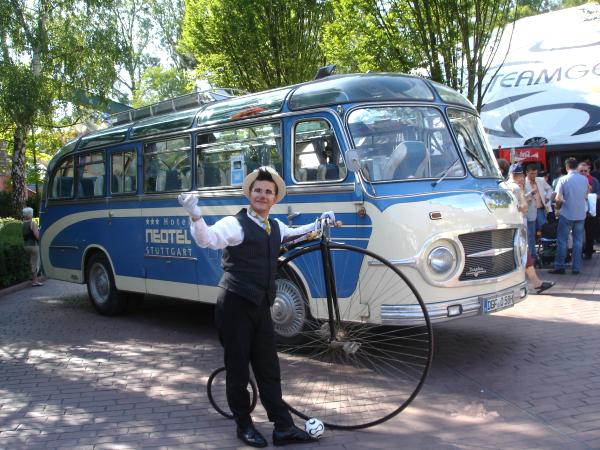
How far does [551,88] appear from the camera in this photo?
2062 centimetres

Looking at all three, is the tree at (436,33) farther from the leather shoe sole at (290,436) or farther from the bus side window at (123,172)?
the leather shoe sole at (290,436)

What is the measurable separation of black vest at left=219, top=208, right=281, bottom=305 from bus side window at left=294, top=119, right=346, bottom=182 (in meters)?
2.11

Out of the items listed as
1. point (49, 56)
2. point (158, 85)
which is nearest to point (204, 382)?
point (49, 56)

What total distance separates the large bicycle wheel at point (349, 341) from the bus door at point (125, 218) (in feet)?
11.0

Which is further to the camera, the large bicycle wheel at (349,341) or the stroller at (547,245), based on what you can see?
the stroller at (547,245)

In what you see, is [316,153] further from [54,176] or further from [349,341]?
[54,176]

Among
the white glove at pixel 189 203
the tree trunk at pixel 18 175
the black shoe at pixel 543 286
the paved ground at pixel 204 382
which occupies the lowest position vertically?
the paved ground at pixel 204 382

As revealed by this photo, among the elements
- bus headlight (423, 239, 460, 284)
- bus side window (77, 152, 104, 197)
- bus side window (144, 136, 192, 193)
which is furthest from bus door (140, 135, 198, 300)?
bus headlight (423, 239, 460, 284)

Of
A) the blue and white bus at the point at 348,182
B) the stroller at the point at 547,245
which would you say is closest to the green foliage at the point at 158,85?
the stroller at the point at 547,245

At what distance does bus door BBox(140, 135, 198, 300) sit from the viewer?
8.35m

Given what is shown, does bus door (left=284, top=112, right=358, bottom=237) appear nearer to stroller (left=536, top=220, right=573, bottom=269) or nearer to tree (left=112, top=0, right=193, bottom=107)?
stroller (left=536, top=220, right=573, bottom=269)

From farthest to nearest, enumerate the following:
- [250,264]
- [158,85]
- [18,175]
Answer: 1. [158,85]
2. [18,175]
3. [250,264]

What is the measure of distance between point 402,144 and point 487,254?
1.34 metres

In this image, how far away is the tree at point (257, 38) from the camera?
2041 centimetres
